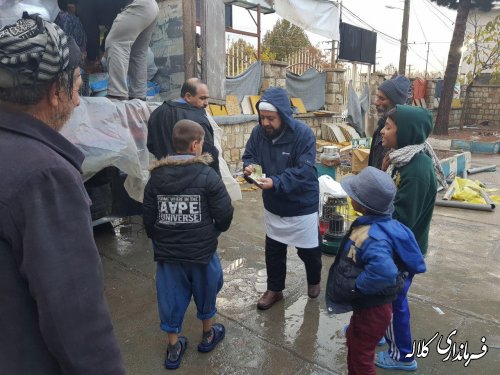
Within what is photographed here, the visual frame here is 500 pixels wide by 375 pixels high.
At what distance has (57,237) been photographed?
1.00m

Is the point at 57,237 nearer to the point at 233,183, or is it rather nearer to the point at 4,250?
the point at 4,250

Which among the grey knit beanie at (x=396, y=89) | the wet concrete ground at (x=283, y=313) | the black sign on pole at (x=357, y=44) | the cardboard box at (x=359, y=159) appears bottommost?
the wet concrete ground at (x=283, y=313)

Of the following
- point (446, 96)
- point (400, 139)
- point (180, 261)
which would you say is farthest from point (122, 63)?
point (446, 96)

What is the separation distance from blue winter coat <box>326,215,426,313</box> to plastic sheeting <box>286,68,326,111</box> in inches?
366

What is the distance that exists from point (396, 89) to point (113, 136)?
8.29 feet

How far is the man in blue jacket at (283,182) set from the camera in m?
3.09

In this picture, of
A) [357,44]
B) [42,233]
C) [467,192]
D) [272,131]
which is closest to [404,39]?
[357,44]

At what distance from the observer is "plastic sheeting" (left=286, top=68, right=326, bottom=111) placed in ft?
36.8

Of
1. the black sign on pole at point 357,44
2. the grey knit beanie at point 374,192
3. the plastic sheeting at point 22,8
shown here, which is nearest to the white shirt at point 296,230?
the grey knit beanie at point 374,192

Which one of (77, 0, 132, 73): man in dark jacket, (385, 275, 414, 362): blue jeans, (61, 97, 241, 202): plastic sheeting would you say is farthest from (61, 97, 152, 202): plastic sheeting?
(385, 275, 414, 362): blue jeans

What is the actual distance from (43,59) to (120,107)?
8.72ft

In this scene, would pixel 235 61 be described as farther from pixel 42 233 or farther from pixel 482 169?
pixel 42 233

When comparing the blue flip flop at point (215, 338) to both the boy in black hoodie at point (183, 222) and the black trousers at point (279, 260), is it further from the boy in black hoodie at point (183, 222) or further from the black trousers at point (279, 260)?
the black trousers at point (279, 260)

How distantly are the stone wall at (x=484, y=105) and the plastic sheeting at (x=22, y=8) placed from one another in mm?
21072
